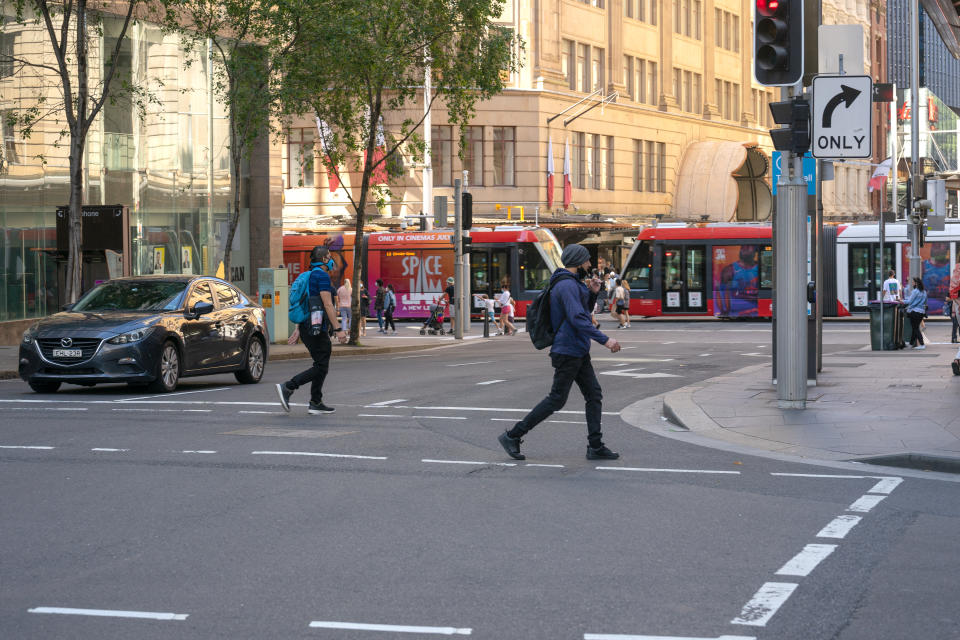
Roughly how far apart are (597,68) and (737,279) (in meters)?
25.3

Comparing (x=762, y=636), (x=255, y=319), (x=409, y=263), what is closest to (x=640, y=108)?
(x=409, y=263)

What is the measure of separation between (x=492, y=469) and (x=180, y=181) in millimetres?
25985

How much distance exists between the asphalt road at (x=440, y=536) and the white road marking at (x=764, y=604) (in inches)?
0.7

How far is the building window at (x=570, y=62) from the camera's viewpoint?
6481 centimetres

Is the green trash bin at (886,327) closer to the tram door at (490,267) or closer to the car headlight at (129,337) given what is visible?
the car headlight at (129,337)

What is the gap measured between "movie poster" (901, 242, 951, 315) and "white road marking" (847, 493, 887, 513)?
33.8 m

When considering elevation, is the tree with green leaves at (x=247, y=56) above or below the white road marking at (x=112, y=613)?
above

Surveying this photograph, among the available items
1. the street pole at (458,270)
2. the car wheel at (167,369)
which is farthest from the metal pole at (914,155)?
the car wheel at (167,369)

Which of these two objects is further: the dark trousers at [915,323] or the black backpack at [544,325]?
the dark trousers at [915,323]

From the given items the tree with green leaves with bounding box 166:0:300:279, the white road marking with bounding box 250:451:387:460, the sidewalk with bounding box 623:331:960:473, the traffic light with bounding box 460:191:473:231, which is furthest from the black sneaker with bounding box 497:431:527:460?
the traffic light with bounding box 460:191:473:231

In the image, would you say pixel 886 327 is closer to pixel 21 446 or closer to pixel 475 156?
pixel 21 446

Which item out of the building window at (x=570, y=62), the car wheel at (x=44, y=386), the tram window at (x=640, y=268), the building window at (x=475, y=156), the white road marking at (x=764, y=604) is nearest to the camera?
the white road marking at (x=764, y=604)

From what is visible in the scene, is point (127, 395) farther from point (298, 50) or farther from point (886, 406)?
point (298, 50)

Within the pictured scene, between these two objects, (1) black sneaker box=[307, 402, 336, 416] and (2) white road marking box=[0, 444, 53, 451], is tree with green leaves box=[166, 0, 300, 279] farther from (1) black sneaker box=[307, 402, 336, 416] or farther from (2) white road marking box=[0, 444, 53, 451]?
(2) white road marking box=[0, 444, 53, 451]
